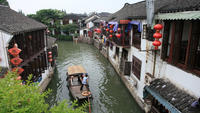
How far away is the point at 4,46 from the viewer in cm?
834

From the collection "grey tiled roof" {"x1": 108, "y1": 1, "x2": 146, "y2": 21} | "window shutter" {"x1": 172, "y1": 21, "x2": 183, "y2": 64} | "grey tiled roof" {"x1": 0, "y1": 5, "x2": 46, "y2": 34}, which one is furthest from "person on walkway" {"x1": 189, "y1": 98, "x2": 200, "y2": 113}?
"grey tiled roof" {"x1": 0, "y1": 5, "x2": 46, "y2": 34}

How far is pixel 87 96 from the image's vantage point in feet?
40.1

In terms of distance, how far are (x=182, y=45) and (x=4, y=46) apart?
932 centimetres

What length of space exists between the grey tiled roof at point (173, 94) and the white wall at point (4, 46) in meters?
8.22

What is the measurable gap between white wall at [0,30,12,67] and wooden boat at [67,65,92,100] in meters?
5.76

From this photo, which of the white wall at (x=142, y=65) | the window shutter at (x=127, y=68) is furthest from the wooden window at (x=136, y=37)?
the window shutter at (x=127, y=68)

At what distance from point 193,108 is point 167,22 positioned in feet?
14.4

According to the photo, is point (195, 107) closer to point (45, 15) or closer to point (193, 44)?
point (193, 44)

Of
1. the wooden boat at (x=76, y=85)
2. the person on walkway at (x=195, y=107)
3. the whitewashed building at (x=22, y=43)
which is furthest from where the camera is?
the wooden boat at (x=76, y=85)

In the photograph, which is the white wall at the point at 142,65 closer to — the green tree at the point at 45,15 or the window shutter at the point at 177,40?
the window shutter at the point at 177,40

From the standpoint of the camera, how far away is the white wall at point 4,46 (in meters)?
8.17

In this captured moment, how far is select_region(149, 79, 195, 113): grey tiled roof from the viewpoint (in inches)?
246

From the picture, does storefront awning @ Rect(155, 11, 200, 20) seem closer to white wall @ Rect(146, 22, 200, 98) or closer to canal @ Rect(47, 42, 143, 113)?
white wall @ Rect(146, 22, 200, 98)

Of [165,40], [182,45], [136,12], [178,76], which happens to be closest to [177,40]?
[182,45]
